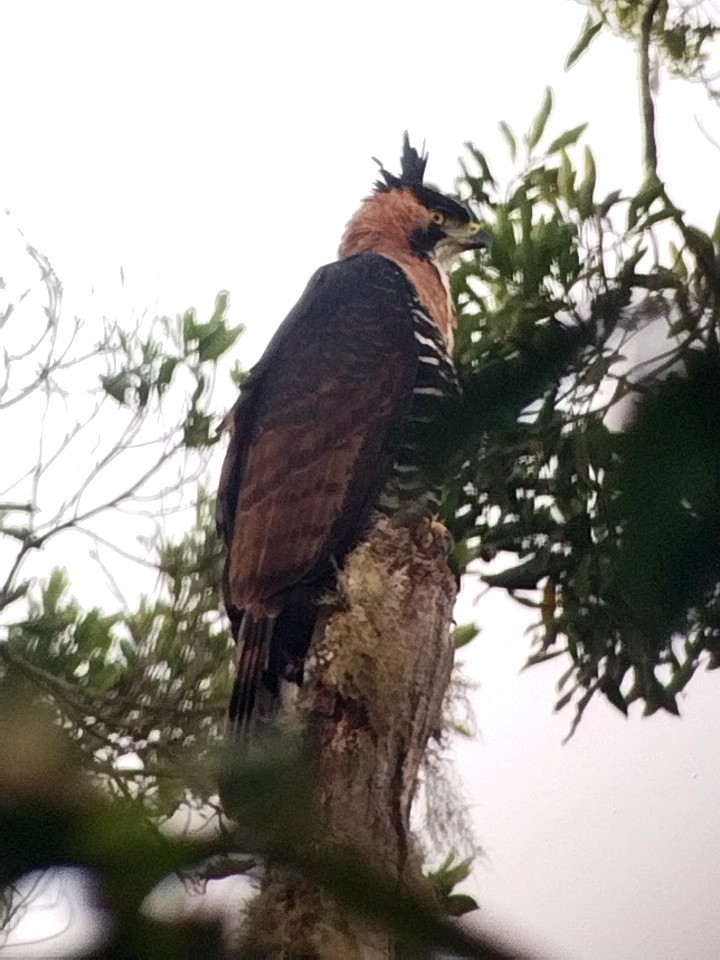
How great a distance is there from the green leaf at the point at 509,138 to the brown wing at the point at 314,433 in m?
0.20

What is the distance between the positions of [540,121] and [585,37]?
0.37 feet

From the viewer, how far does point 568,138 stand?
54.7 inches

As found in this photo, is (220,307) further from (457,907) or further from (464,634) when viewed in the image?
(457,907)

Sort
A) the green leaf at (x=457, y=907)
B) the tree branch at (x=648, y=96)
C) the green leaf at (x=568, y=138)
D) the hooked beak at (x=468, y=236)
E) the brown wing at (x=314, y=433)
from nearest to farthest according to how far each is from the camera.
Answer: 1. the green leaf at (x=457, y=907)
2. the tree branch at (x=648, y=96)
3. the brown wing at (x=314, y=433)
4. the green leaf at (x=568, y=138)
5. the hooked beak at (x=468, y=236)

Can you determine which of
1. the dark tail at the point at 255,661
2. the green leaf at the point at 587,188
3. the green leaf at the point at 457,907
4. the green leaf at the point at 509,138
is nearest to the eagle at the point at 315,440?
the dark tail at the point at 255,661

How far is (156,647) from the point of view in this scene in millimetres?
1257

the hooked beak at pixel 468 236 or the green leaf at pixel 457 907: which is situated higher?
the hooked beak at pixel 468 236

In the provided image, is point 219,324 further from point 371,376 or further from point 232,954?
point 232,954

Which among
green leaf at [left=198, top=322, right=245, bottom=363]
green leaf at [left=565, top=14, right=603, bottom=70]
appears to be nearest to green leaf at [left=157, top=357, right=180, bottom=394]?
green leaf at [left=198, top=322, right=245, bottom=363]

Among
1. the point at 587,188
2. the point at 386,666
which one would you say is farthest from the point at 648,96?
the point at 386,666

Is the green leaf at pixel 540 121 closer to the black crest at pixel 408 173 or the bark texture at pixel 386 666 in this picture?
the black crest at pixel 408 173

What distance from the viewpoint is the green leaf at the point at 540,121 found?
4.65 ft

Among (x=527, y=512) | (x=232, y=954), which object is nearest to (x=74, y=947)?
(x=232, y=954)

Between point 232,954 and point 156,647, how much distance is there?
1.11 meters
